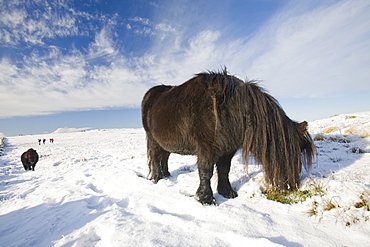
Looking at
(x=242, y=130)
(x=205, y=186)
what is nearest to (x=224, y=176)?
(x=205, y=186)

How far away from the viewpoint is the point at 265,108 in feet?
8.15

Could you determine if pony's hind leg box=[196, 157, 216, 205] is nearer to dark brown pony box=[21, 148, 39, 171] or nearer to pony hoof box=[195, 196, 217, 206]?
pony hoof box=[195, 196, 217, 206]

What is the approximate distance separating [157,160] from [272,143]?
2727mm

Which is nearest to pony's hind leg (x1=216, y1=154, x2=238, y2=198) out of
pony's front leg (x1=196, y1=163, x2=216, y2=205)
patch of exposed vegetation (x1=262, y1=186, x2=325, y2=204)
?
pony's front leg (x1=196, y1=163, x2=216, y2=205)

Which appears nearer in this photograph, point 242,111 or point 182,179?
point 242,111

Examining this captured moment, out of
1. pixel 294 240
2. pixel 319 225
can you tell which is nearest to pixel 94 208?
pixel 294 240

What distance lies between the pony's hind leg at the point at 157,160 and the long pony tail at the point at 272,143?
2.36 metres

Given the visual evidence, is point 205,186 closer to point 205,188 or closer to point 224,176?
point 205,188

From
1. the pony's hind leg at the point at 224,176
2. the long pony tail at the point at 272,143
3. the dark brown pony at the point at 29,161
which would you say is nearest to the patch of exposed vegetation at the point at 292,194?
the long pony tail at the point at 272,143

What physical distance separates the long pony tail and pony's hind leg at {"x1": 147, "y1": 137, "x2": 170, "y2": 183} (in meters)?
2.36

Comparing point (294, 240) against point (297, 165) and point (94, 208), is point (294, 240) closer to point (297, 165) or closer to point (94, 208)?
point (297, 165)

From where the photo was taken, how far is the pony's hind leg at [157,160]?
4234 mm

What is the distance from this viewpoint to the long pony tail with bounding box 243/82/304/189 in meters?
2.46

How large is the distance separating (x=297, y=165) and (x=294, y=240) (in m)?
1.23
